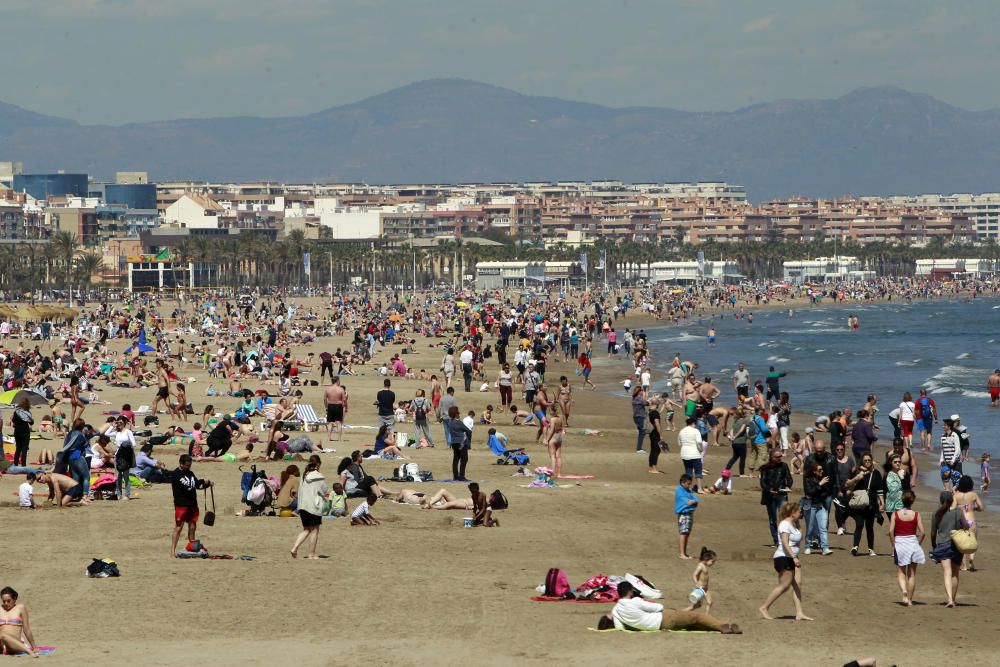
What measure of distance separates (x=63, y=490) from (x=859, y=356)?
153 ft

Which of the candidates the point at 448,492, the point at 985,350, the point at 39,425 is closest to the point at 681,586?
the point at 448,492

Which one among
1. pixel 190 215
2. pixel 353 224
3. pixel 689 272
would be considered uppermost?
pixel 190 215

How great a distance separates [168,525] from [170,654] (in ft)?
17.4

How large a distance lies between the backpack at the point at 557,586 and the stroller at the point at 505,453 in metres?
9.17

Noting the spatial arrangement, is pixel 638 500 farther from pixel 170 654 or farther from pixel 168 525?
pixel 170 654

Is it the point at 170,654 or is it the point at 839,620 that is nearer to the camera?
the point at 170,654

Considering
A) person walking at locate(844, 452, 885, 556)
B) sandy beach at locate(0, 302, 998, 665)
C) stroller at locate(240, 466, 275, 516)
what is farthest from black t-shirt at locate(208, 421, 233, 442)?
person walking at locate(844, 452, 885, 556)

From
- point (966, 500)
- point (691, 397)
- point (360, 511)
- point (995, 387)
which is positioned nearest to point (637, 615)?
point (966, 500)

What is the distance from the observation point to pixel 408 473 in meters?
20.1

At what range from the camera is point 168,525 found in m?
16.0

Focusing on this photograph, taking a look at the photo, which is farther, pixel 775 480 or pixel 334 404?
pixel 334 404

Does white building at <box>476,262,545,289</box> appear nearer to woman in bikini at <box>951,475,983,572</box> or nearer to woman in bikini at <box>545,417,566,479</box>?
woman in bikini at <box>545,417,566,479</box>

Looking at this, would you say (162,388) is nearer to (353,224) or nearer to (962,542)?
(962,542)

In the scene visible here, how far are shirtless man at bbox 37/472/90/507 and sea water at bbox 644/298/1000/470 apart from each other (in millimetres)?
13291
